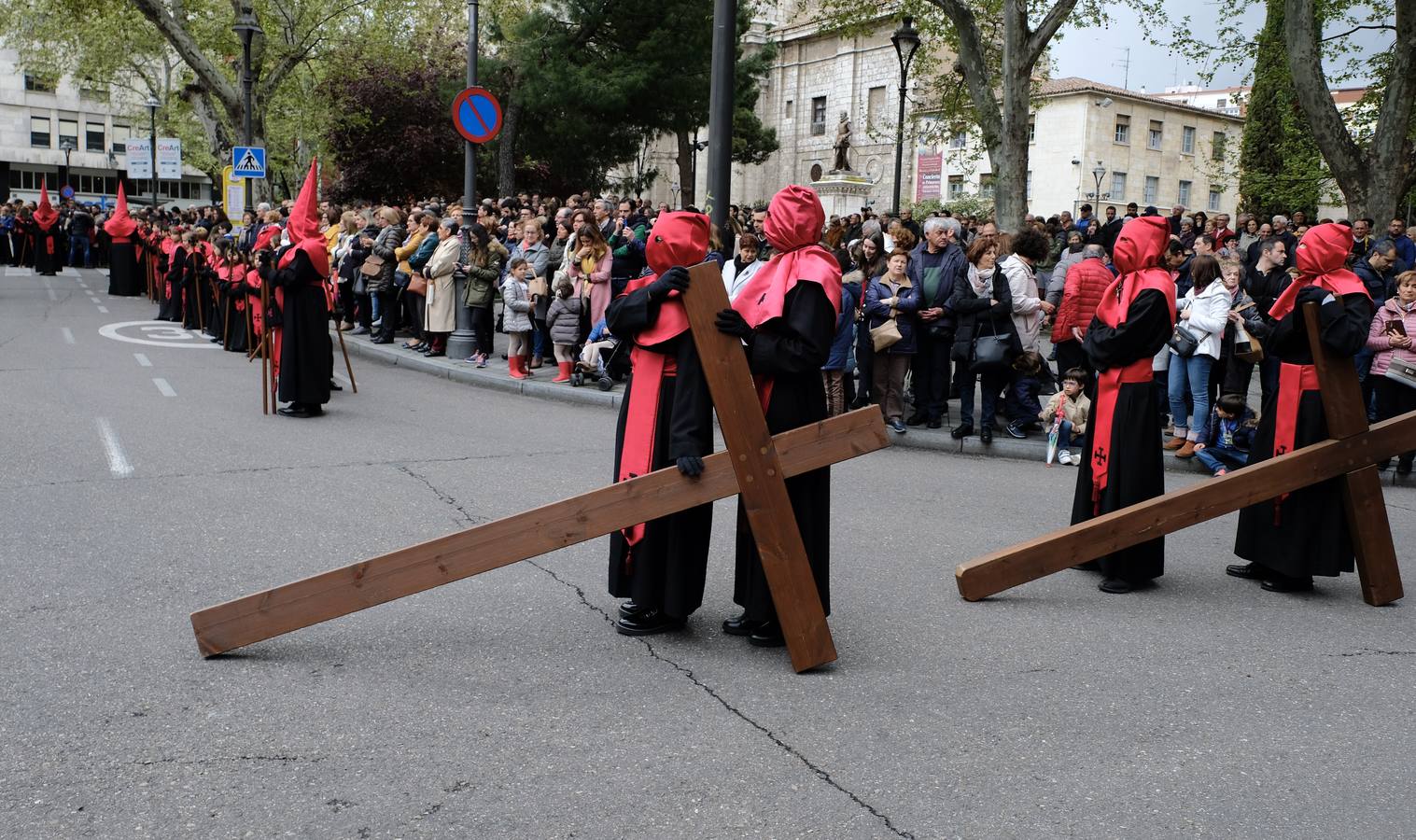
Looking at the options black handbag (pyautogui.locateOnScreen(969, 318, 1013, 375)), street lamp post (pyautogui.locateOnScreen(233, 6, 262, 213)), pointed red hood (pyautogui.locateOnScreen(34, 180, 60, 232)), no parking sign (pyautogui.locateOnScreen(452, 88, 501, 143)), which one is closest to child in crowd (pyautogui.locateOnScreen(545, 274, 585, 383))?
no parking sign (pyautogui.locateOnScreen(452, 88, 501, 143))

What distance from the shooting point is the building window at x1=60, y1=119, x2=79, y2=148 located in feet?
241

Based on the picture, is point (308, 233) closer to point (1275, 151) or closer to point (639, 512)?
point (639, 512)

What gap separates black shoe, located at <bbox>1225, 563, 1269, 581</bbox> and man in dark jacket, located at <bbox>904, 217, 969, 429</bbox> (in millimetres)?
4765

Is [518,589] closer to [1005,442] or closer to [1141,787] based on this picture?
[1141,787]

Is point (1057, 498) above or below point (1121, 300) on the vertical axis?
below

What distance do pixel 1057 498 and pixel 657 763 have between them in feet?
18.6

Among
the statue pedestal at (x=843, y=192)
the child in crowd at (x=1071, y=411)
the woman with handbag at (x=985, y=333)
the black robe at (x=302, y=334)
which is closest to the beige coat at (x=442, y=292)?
the black robe at (x=302, y=334)

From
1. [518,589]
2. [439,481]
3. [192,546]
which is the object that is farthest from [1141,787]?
[439,481]

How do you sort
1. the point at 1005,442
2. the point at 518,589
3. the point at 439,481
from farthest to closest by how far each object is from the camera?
the point at 1005,442, the point at 439,481, the point at 518,589

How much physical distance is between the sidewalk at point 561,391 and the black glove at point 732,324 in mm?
6612

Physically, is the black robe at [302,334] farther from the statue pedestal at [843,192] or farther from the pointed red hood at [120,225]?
the statue pedestal at [843,192]

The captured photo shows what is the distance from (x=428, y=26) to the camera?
38.3 meters

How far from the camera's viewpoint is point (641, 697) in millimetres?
4457

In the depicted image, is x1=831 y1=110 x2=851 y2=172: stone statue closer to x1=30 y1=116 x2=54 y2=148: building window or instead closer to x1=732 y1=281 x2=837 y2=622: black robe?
x1=732 y1=281 x2=837 y2=622: black robe
